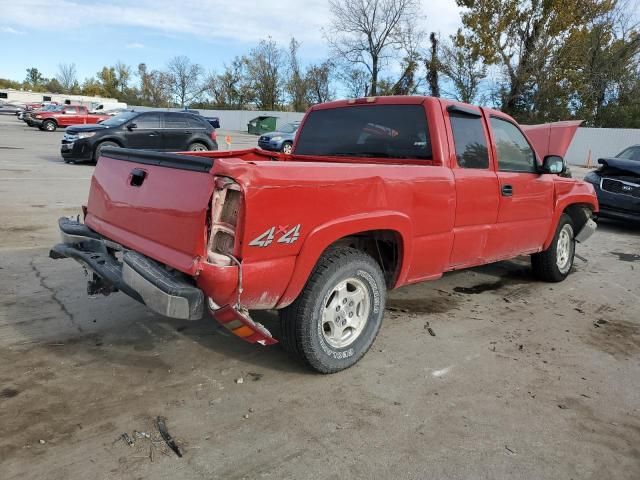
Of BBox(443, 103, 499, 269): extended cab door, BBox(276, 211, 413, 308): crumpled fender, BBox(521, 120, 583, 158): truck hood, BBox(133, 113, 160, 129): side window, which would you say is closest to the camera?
BBox(276, 211, 413, 308): crumpled fender

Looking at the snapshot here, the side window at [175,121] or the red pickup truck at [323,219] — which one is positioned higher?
the side window at [175,121]

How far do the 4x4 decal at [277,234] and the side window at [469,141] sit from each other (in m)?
1.88

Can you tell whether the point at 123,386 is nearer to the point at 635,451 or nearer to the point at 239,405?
the point at 239,405

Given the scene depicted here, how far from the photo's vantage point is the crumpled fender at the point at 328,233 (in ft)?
9.93

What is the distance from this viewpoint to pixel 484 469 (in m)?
2.55

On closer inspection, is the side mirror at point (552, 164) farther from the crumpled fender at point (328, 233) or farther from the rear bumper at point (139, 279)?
the rear bumper at point (139, 279)

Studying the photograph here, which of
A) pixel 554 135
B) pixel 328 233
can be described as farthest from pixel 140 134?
pixel 328 233

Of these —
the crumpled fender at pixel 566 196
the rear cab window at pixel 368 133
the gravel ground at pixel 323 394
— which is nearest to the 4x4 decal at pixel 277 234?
the gravel ground at pixel 323 394

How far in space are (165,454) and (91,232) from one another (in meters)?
1.93

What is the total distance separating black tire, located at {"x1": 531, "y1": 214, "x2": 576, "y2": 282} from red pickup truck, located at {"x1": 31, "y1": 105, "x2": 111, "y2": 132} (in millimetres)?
28801

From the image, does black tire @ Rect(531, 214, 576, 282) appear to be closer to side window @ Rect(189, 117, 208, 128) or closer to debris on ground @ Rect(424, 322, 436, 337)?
debris on ground @ Rect(424, 322, 436, 337)

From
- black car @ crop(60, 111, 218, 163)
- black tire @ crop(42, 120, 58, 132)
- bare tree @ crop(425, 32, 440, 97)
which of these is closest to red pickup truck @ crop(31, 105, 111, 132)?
black tire @ crop(42, 120, 58, 132)

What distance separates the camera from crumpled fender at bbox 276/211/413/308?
3027 mm

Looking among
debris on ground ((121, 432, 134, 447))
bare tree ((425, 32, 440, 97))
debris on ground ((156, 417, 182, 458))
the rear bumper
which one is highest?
bare tree ((425, 32, 440, 97))
